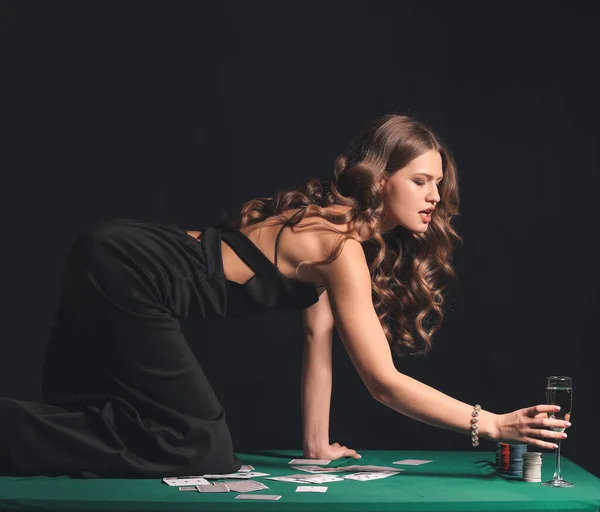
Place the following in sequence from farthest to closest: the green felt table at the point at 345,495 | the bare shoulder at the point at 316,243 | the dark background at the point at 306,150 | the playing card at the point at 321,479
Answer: the dark background at the point at 306,150
the bare shoulder at the point at 316,243
the playing card at the point at 321,479
the green felt table at the point at 345,495

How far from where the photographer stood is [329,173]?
5352 millimetres

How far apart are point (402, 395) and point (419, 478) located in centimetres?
32

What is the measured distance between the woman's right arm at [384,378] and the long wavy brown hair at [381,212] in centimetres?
9

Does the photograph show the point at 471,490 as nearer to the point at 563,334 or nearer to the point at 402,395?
the point at 402,395

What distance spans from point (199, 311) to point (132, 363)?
1.08 ft

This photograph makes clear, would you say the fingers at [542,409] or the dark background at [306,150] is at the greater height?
the dark background at [306,150]

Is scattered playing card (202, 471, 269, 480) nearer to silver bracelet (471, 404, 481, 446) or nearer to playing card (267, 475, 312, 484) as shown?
playing card (267, 475, 312, 484)

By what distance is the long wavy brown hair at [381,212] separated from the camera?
12.9ft

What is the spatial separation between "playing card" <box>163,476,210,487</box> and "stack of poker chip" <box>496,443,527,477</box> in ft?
3.57

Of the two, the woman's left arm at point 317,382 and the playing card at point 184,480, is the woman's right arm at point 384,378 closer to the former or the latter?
the woman's left arm at point 317,382

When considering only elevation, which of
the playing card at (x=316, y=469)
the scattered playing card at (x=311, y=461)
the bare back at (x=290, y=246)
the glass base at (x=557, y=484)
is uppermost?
the bare back at (x=290, y=246)

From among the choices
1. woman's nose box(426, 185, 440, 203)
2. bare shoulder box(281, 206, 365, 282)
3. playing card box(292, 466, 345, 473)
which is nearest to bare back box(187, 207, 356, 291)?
bare shoulder box(281, 206, 365, 282)

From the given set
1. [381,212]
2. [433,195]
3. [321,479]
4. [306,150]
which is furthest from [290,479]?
[306,150]

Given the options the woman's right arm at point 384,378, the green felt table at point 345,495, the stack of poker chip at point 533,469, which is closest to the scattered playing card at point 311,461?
the green felt table at point 345,495
